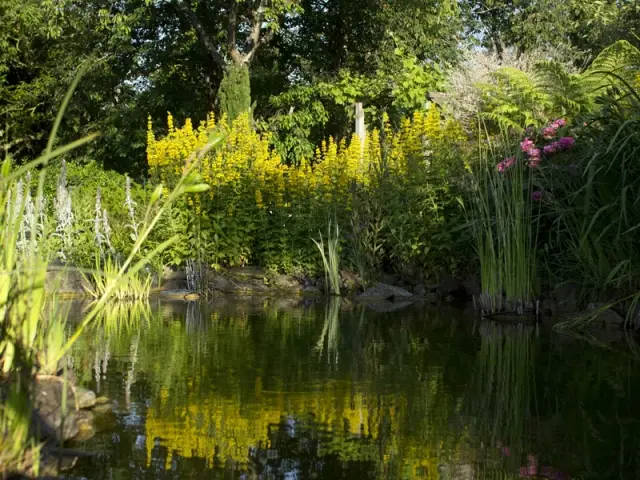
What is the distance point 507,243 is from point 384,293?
2.47 meters

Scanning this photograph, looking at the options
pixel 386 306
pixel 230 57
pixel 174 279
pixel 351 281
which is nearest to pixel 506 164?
pixel 386 306

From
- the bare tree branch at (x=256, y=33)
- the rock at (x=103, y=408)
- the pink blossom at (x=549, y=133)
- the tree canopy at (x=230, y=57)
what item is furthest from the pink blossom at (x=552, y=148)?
the bare tree branch at (x=256, y=33)

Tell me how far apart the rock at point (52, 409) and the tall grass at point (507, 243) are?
14.0 feet

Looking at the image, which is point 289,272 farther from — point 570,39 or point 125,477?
point 570,39

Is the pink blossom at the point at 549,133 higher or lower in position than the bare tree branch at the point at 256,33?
lower

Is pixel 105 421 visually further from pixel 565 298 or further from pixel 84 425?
pixel 565 298

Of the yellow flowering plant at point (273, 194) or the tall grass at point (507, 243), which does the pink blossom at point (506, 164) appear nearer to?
the tall grass at point (507, 243)

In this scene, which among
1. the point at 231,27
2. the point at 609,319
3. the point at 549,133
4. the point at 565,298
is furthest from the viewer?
the point at 231,27

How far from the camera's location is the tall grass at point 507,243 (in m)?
6.87

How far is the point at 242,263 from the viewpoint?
10.3m

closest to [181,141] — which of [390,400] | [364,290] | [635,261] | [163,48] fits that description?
[364,290]

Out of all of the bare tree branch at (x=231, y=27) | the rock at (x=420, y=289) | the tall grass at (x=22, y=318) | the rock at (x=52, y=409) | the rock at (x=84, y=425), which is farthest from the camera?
the bare tree branch at (x=231, y=27)

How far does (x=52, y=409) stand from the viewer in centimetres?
308

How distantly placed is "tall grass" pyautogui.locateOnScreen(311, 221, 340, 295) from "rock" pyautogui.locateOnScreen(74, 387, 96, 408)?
18.0 feet
